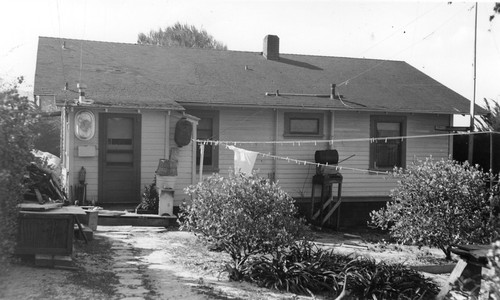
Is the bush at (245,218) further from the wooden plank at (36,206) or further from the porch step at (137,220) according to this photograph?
the porch step at (137,220)

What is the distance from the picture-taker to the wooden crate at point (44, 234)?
7.83 m

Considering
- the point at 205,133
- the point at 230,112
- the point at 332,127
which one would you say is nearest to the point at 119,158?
the point at 205,133

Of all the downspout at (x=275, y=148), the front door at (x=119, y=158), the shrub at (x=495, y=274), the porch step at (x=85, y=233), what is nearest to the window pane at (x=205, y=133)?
the downspout at (x=275, y=148)

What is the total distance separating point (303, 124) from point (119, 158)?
5920mm

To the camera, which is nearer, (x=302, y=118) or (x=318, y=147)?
(x=302, y=118)

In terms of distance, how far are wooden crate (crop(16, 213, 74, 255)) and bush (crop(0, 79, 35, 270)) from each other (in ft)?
2.60

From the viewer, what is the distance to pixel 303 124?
17125 millimetres

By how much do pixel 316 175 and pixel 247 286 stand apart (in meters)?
8.79

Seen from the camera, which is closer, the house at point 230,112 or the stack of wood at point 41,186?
the stack of wood at point 41,186

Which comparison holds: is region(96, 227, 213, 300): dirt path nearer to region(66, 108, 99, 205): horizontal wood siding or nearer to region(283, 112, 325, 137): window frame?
region(66, 108, 99, 205): horizontal wood siding

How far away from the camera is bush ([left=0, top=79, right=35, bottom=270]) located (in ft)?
21.3

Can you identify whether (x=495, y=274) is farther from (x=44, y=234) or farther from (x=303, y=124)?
(x=303, y=124)

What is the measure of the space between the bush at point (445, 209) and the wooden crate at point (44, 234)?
7.12 m

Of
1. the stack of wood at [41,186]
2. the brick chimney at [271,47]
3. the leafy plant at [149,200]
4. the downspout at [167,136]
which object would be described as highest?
the brick chimney at [271,47]
